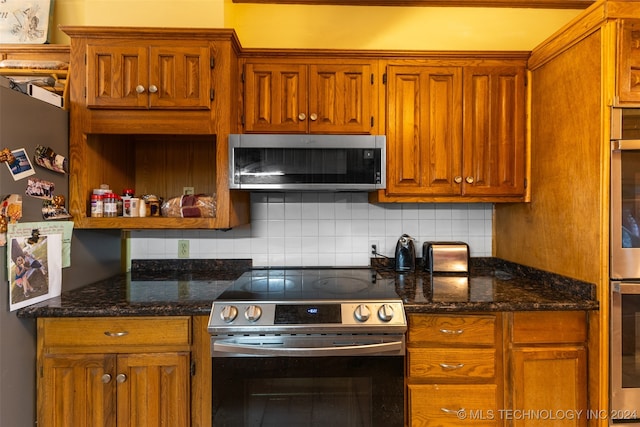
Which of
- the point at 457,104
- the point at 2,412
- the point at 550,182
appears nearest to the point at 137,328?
the point at 2,412

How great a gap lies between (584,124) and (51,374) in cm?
246

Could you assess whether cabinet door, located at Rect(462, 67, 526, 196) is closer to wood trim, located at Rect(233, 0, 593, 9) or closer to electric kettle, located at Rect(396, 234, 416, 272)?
electric kettle, located at Rect(396, 234, 416, 272)

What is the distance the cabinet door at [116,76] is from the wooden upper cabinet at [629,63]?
2.06 meters

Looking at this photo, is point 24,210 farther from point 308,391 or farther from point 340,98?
point 340,98

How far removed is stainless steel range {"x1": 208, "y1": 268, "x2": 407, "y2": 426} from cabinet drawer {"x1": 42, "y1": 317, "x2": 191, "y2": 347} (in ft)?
0.80

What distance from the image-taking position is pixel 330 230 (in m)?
2.19

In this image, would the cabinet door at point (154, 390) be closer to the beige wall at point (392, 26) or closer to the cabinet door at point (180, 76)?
the cabinet door at point (180, 76)

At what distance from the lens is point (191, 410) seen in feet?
4.69

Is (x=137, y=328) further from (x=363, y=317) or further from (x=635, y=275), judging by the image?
(x=635, y=275)

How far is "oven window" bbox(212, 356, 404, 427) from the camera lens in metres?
1.39

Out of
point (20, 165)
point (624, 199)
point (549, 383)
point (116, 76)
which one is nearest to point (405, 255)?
point (549, 383)

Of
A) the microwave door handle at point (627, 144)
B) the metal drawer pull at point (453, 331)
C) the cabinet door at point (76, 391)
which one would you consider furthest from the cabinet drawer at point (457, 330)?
the cabinet door at point (76, 391)

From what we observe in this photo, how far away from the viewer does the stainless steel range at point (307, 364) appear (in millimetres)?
1390

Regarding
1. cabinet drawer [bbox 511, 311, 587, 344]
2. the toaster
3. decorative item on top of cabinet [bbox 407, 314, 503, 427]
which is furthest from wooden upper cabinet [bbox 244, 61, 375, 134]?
cabinet drawer [bbox 511, 311, 587, 344]
